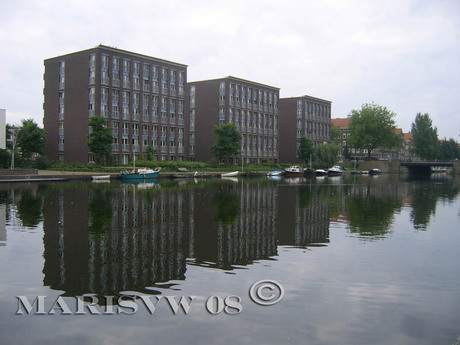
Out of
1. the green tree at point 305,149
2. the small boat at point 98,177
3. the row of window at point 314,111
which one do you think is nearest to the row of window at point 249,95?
the row of window at point 314,111

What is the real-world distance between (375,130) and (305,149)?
3191cm

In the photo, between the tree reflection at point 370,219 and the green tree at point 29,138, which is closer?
the tree reflection at point 370,219

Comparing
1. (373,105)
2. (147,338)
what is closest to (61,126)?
(147,338)

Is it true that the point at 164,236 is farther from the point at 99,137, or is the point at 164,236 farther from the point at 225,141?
the point at 225,141

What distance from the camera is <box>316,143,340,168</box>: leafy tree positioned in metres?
123

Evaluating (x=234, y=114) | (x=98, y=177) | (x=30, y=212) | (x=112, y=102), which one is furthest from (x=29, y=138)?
(x=30, y=212)

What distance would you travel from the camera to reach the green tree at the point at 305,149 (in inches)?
4995

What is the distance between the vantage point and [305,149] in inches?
5010

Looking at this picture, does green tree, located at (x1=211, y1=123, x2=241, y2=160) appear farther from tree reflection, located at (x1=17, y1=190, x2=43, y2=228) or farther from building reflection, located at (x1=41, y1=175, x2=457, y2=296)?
building reflection, located at (x1=41, y1=175, x2=457, y2=296)

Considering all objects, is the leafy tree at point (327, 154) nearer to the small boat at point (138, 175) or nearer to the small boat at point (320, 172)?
the small boat at point (320, 172)

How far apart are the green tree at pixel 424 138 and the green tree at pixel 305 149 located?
57239mm

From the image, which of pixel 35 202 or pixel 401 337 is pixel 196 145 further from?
pixel 401 337

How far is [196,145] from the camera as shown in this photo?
11588 cm

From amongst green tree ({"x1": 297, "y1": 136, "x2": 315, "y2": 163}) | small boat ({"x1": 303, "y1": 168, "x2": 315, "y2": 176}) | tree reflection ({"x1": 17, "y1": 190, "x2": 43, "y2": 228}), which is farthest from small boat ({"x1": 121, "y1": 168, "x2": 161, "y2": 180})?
green tree ({"x1": 297, "y1": 136, "x2": 315, "y2": 163})
